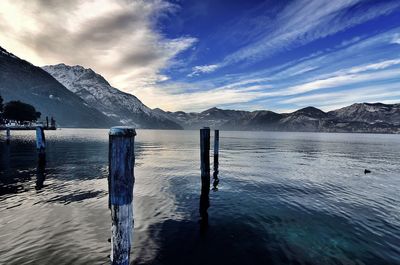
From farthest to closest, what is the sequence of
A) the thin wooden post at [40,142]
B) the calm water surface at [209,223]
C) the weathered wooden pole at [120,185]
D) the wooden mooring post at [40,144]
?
the thin wooden post at [40,142], the wooden mooring post at [40,144], the calm water surface at [209,223], the weathered wooden pole at [120,185]

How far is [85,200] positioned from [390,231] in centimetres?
1806

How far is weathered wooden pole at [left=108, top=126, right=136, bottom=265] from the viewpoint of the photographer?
6.70 metres

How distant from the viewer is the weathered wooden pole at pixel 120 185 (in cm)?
670

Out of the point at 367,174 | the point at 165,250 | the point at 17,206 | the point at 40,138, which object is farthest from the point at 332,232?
the point at 40,138

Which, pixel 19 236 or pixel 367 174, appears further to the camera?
pixel 367 174

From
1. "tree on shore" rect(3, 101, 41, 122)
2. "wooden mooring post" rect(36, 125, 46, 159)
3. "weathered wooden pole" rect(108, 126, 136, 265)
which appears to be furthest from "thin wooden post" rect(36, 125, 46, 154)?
"tree on shore" rect(3, 101, 41, 122)

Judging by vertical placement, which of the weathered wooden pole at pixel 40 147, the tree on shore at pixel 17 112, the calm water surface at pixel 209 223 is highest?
the tree on shore at pixel 17 112

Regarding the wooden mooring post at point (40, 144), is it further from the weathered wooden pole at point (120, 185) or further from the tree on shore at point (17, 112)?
the tree on shore at point (17, 112)

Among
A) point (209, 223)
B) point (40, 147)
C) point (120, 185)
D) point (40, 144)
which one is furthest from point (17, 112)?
point (120, 185)

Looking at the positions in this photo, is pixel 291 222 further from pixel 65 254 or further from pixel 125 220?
pixel 65 254

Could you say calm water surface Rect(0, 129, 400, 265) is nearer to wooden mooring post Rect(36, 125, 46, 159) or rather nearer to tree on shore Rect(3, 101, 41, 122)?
wooden mooring post Rect(36, 125, 46, 159)

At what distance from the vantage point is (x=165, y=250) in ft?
32.9

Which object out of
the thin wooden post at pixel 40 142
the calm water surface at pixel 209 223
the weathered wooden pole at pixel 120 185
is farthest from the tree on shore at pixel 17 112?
the weathered wooden pole at pixel 120 185

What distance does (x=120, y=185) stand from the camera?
6785 mm
